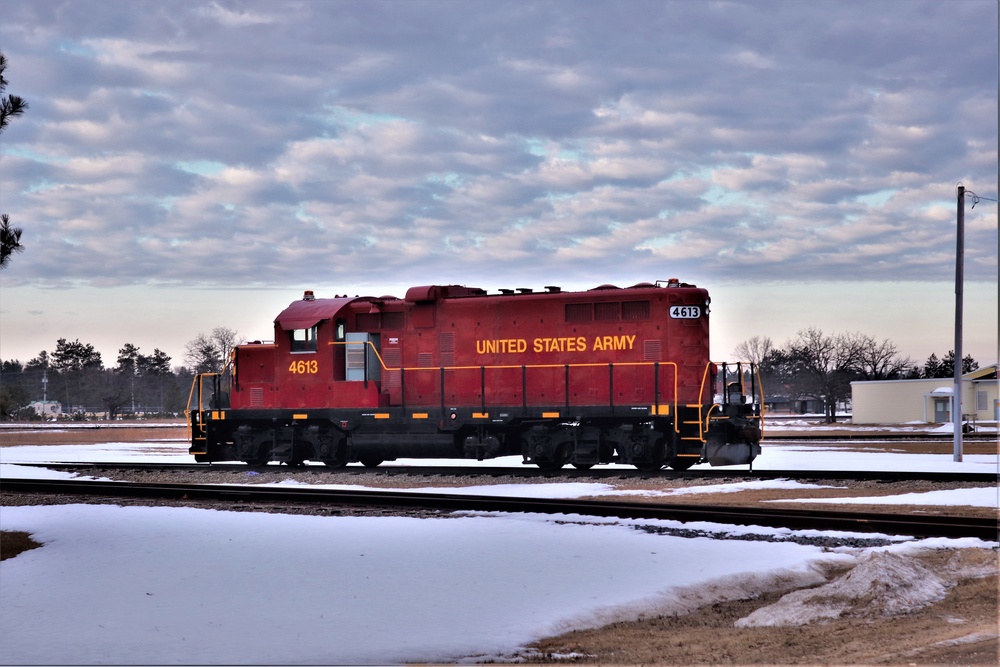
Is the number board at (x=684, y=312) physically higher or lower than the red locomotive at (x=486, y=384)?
higher

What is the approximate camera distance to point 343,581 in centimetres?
1140

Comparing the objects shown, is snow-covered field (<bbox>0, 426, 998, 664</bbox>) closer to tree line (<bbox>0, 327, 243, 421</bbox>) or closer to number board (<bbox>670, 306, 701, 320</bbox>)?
number board (<bbox>670, 306, 701, 320</bbox>)

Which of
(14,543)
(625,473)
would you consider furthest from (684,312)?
(14,543)

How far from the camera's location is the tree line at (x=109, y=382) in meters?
114

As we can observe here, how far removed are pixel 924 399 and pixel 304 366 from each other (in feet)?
165

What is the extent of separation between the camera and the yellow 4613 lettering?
26188 millimetres

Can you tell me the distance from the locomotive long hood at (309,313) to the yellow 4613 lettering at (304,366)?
902 millimetres

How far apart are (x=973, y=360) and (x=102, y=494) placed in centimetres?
11224

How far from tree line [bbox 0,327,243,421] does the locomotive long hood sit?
246ft

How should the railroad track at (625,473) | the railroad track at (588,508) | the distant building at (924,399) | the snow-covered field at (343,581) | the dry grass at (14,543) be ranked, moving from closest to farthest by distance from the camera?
1. the snow-covered field at (343,581)
2. the dry grass at (14,543)
3. the railroad track at (588,508)
4. the railroad track at (625,473)
5. the distant building at (924,399)

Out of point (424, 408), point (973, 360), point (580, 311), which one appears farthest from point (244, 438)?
point (973, 360)

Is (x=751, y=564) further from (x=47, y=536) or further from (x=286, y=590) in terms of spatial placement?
(x=47, y=536)

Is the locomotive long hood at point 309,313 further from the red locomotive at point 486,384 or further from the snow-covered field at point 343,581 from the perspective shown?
the snow-covered field at point 343,581

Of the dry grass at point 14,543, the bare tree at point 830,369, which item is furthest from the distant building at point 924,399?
the dry grass at point 14,543
